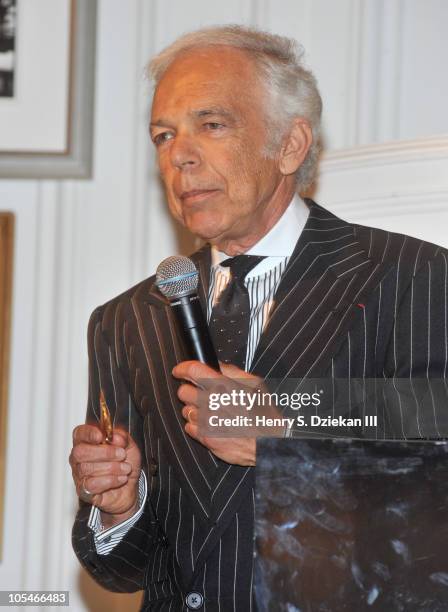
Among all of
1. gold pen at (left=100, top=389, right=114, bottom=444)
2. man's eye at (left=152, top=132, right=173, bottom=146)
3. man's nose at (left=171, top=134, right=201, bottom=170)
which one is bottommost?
gold pen at (left=100, top=389, right=114, bottom=444)

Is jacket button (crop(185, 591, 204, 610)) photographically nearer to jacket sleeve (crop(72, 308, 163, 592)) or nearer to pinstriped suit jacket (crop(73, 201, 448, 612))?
pinstriped suit jacket (crop(73, 201, 448, 612))

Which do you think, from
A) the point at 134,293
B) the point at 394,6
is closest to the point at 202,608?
the point at 134,293

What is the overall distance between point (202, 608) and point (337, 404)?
20.1 inches

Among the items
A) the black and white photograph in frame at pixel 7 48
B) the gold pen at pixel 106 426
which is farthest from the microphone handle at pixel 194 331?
the black and white photograph in frame at pixel 7 48

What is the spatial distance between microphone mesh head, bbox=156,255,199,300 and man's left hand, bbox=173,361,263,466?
114mm

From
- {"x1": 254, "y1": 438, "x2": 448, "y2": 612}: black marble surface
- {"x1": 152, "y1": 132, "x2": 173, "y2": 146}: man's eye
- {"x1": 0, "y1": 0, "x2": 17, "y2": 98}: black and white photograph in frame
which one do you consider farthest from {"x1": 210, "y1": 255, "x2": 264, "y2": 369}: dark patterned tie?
{"x1": 0, "y1": 0, "x2": 17, "y2": 98}: black and white photograph in frame

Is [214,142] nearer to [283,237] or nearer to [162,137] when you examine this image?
[162,137]

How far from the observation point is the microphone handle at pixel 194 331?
1.44m

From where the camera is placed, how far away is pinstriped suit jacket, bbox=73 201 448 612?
1552mm

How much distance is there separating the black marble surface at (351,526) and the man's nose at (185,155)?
73 centimetres

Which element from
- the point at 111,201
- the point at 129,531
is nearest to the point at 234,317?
the point at 129,531

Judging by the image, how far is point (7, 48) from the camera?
262 cm

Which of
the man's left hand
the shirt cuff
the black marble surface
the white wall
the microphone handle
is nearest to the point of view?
the black marble surface

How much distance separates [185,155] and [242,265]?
21cm
